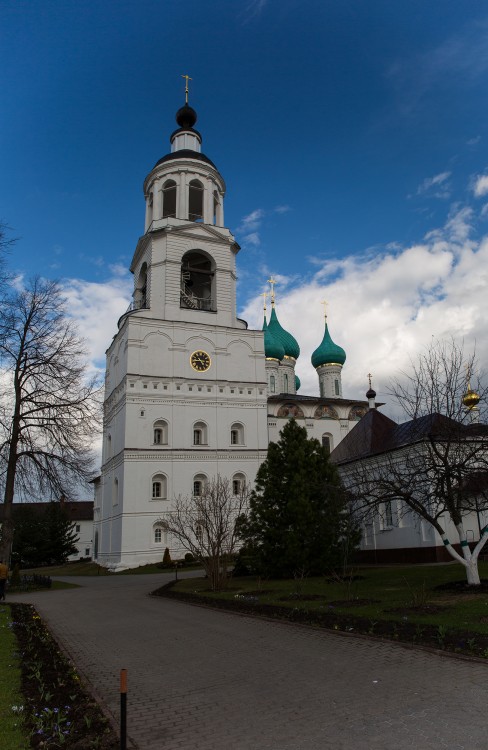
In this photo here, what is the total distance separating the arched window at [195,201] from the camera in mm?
45469

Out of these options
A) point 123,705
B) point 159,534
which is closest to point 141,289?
point 159,534

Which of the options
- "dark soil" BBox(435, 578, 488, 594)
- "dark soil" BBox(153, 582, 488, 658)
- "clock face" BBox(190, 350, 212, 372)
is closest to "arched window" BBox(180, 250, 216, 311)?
"clock face" BBox(190, 350, 212, 372)

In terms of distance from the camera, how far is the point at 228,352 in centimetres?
4325

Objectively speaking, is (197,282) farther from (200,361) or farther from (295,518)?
(295,518)

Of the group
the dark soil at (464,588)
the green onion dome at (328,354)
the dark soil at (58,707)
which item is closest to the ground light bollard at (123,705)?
the dark soil at (58,707)

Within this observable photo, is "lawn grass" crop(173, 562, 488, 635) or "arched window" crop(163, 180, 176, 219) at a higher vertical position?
"arched window" crop(163, 180, 176, 219)

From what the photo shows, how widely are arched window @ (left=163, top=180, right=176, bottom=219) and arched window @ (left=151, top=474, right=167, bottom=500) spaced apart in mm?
20180

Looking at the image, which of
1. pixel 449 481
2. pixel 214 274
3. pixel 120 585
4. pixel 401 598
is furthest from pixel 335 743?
pixel 214 274

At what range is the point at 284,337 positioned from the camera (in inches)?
2427

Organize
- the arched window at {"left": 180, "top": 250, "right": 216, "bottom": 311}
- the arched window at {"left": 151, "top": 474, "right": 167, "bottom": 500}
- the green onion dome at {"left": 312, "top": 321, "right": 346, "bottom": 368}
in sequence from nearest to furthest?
1. the arched window at {"left": 151, "top": 474, "right": 167, "bottom": 500}
2. the arched window at {"left": 180, "top": 250, "right": 216, "bottom": 311}
3. the green onion dome at {"left": 312, "top": 321, "right": 346, "bottom": 368}

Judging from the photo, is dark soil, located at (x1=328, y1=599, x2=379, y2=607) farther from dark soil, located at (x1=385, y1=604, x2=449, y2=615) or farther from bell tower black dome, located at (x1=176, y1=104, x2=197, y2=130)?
bell tower black dome, located at (x1=176, y1=104, x2=197, y2=130)

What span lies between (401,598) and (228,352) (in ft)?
99.8

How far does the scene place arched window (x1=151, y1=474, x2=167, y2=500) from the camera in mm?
38656

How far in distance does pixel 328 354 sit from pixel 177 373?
77.8 feet
